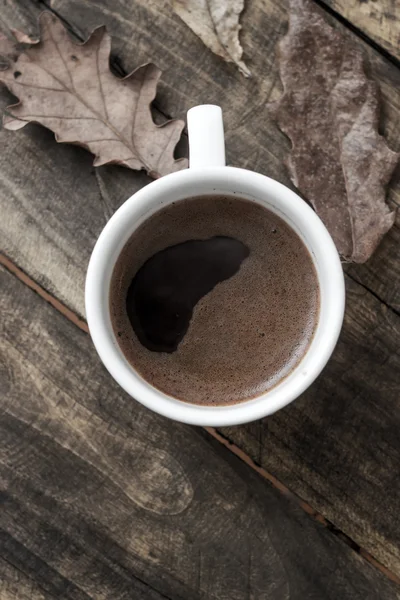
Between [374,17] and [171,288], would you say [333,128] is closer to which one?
[374,17]

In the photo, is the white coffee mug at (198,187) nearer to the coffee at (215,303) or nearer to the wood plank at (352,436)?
the coffee at (215,303)

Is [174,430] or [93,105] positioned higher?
[93,105]

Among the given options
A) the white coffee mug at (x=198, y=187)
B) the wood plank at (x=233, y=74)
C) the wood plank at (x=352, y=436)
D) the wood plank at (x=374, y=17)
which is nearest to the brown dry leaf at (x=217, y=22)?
the wood plank at (x=233, y=74)

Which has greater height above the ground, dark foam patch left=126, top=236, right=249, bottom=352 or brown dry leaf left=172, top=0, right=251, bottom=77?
brown dry leaf left=172, top=0, right=251, bottom=77

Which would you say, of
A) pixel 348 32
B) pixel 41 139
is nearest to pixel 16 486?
pixel 41 139

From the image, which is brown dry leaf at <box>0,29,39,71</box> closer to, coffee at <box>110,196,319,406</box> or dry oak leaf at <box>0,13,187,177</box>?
dry oak leaf at <box>0,13,187,177</box>

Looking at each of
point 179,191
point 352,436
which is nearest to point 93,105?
point 179,191

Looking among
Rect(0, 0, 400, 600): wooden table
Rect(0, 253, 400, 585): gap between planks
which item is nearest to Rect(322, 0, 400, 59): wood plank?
Rect(0, 0, 400, 600): wooden table
